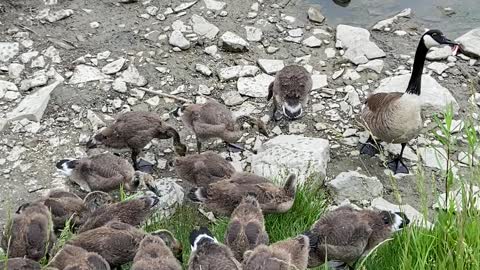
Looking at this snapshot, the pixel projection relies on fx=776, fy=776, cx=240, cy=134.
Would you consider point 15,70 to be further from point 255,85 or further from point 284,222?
point 284,222

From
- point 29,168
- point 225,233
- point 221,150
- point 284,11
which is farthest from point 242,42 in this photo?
point 225,233

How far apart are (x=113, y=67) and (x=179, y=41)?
2.81 feet

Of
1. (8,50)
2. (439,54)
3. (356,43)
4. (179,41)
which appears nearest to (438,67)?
(439,54)

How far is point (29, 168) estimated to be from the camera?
7.70 metres

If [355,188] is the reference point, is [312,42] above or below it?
above

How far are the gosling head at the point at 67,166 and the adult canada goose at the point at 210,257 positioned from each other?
2204 mm

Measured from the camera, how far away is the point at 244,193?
21.6 ft

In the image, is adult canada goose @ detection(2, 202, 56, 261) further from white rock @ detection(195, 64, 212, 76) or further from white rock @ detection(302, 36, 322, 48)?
white rock @ detection(302, 36, 322, 48)

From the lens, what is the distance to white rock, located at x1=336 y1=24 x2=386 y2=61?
9055 millimetres

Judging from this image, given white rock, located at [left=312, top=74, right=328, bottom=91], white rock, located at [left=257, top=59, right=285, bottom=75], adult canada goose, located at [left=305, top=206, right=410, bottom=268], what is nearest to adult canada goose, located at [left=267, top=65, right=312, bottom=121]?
white rock, located at [left=312, top=74, right=328, bottom=91]

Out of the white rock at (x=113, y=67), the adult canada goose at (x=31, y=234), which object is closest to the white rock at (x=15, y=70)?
the white rock at (x=113, y=67)

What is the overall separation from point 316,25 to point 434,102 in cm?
195

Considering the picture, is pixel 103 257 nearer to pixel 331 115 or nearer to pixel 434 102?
pixel 331 115

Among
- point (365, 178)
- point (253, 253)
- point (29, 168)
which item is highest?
point (253, 253)
